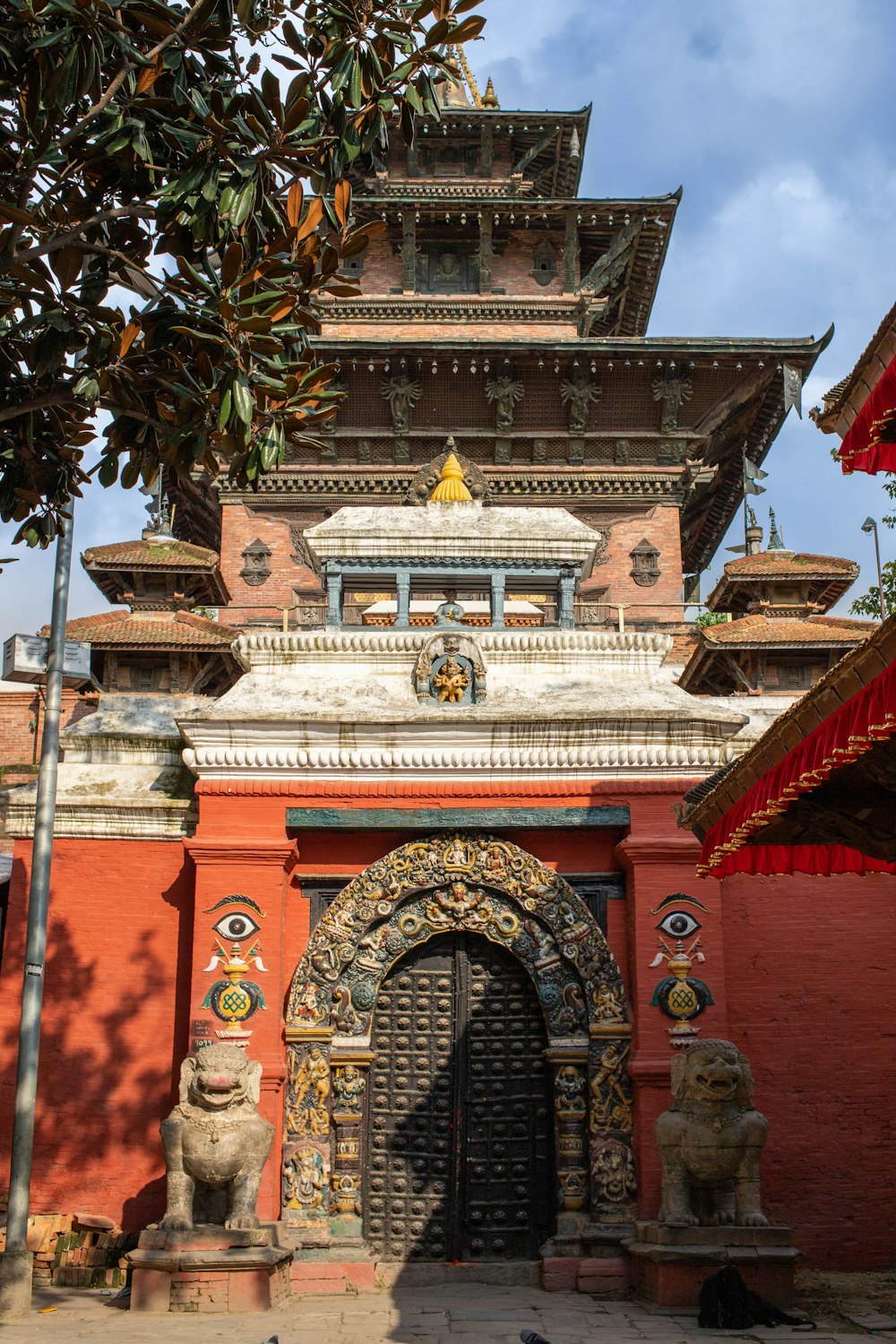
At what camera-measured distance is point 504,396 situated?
82.3 feet

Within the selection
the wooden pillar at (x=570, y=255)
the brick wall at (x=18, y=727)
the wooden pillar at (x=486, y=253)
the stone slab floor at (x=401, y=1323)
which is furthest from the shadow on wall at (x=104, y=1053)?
the wooden pillar at (x=570, y=255)

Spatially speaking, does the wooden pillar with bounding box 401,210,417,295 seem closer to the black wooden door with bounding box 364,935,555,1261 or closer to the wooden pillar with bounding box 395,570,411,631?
the wooden pillar with bounding box 395,570,411,631

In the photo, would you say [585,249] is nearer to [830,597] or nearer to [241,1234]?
[830,597]

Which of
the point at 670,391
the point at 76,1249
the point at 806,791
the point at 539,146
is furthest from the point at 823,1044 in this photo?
the point at 539,146

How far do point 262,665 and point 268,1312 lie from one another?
5.69 meters

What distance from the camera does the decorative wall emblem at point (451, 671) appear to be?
12094 millimetres

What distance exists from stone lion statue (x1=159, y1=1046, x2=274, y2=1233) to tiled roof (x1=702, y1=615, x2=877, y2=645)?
1237 centimetres

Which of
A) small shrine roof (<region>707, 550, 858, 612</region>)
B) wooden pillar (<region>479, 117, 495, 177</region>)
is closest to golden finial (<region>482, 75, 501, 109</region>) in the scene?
wooden pillar (<region>479, 117, 495, 177</region>)

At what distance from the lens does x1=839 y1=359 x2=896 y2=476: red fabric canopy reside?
614 cm

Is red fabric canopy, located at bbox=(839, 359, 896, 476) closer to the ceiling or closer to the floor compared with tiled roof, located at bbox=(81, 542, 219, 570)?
closer to the floor

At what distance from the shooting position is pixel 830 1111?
1128 centimetres

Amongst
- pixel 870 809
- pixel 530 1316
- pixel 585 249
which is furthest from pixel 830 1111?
pixel 585 249

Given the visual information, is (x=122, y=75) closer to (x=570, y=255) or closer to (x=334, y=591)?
(x=334, y=591)

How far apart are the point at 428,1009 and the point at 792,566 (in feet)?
43.1
